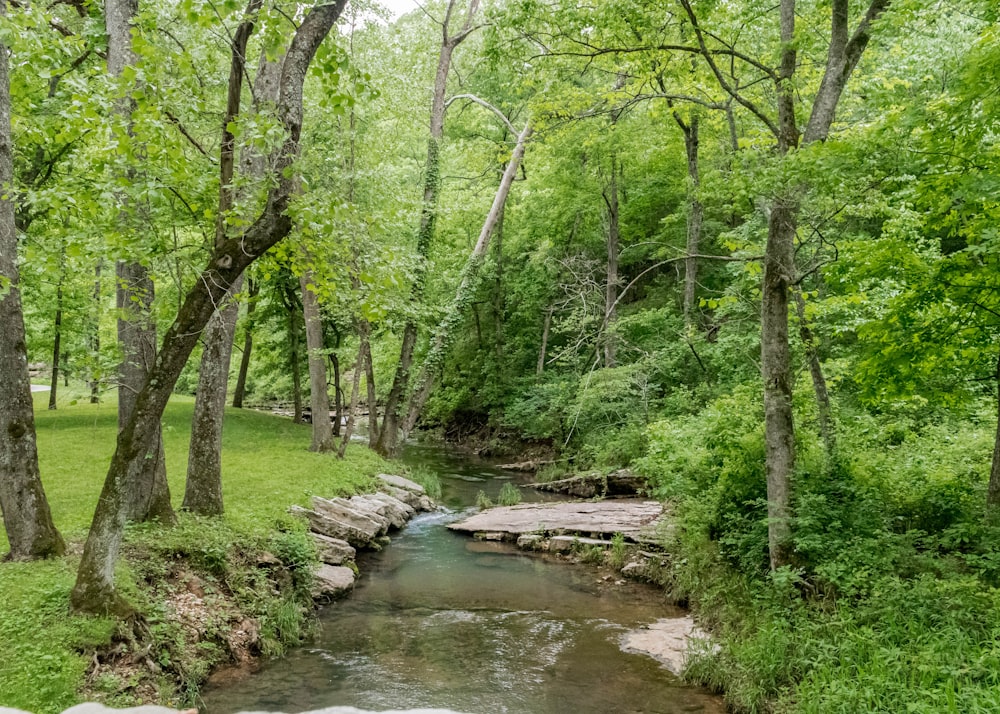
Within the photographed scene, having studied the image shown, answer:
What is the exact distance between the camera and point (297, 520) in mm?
10523

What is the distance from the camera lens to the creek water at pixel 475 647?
6371 mm

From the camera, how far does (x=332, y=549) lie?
35.5 feet

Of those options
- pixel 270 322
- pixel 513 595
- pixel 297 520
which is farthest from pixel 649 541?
pixel 270 322

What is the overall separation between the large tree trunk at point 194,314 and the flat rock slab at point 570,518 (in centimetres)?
850

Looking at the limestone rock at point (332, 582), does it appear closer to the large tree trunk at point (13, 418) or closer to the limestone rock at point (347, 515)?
the limestone rock at point (347, 515)

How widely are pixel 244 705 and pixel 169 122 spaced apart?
552 cm

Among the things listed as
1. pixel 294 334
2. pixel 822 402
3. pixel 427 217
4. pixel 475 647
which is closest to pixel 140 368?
pixel 475 647

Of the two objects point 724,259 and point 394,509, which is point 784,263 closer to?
point 724,259

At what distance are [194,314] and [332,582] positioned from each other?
17.8 feet

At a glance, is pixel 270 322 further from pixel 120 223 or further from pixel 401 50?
pixel 120 223

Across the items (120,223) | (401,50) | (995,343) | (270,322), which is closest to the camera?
(120,223)

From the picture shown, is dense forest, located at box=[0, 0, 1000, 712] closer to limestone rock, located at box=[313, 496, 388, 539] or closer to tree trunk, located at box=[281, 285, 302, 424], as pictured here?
limestone rock, located at box=[313, 496, 388, 539]

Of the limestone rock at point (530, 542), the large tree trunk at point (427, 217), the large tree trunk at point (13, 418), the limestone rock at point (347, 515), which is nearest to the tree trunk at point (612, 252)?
the large tree trunk at point (427, 217)

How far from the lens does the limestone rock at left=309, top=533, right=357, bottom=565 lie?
1053 cm
